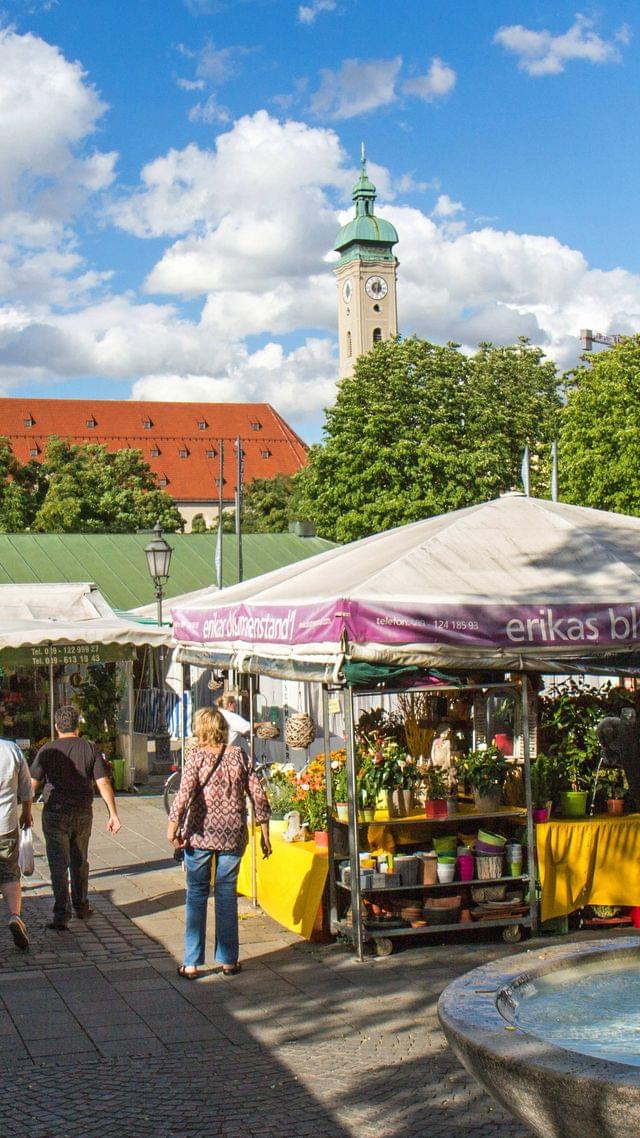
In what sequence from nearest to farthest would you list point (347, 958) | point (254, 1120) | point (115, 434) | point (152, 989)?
point (254, 1120)
point (152, 989)
point (347, 958)
point (115, 434)

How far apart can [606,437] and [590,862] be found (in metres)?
33.6

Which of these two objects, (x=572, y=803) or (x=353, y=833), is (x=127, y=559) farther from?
(x=353, y=833)

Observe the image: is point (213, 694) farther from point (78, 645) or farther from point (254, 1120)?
point (254, 1120)

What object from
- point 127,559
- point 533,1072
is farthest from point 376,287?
point 533,1072

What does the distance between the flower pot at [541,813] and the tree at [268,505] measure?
6547cm

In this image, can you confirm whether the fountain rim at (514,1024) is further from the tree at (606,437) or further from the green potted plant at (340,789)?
the tree at (606,437)

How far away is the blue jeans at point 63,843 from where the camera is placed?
989 centimetres

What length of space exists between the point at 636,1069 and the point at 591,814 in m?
5.89

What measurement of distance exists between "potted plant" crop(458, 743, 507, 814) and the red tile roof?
101438mm

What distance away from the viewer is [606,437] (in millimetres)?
41625

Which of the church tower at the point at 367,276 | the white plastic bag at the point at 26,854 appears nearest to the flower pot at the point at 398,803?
the white plastic bag at the point at 26,854

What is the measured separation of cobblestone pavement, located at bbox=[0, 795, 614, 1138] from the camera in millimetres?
5801

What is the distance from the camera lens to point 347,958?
8750 millimetres

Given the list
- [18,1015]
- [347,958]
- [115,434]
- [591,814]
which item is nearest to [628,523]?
[591,814]
